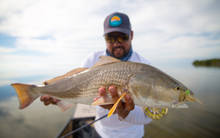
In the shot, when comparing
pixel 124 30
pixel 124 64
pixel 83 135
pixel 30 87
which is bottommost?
pixel 83 135

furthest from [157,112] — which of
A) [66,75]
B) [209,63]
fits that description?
[209,63]

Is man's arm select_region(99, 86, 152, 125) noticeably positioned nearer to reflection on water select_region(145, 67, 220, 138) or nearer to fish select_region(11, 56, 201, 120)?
fish select_region(11, 56, 201, 120)

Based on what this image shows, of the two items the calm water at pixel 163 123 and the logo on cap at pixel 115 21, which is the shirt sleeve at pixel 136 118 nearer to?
the logo on cap at pixel 115 21

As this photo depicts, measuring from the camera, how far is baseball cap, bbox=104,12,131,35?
8.57ft

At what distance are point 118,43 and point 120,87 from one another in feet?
4.54

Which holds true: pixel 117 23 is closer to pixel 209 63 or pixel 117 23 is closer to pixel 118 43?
pixel 118 43

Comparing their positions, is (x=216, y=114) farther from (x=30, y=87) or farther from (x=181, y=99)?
(x=30, y=87)

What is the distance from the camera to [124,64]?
5.84 feet

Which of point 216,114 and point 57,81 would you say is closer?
point 57,81

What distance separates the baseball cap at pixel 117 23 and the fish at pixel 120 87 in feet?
3.33

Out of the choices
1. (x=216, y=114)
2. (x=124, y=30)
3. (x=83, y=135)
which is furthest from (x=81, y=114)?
(x=216, y=114)

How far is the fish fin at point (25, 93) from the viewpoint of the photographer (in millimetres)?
2119

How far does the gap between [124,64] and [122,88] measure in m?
0.36

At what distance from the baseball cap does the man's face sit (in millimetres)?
111
